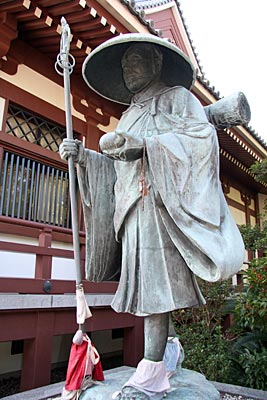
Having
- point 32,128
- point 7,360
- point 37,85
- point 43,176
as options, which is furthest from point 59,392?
point 37,85

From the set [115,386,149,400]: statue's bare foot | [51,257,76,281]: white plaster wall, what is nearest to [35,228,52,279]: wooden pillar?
[51,257,76,281]: white plaster wall

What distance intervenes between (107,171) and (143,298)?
2.81ft

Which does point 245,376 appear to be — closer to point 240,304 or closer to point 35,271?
point 240,304

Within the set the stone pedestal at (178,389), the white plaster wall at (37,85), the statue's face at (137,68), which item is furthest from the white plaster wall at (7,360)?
the statue's face at (137,68)

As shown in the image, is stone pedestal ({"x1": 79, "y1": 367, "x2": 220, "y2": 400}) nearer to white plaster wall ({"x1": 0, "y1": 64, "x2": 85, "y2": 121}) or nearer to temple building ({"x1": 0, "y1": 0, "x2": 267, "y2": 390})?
temple building ({"x1": 0, "y1": 0, "x2": 267, "y2": 390})

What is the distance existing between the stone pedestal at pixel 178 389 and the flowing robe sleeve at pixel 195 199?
788 millimetres

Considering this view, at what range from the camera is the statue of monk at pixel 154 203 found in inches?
73.4

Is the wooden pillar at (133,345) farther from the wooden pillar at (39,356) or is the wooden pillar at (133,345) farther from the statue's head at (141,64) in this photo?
the statue's head at (141,64)

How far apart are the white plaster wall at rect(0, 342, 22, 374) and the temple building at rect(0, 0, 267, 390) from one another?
0.01m

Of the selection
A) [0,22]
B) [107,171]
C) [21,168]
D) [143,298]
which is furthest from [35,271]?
[0,22]

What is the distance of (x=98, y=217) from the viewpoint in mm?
2268

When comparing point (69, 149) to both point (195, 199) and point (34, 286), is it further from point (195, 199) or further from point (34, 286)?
point (34, 286)

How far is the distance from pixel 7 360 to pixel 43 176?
108 inches

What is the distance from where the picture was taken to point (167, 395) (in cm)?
204
